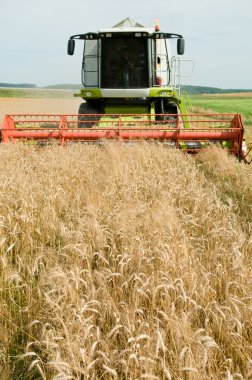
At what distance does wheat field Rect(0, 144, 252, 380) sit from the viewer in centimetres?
162

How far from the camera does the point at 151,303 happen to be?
2.03 meters

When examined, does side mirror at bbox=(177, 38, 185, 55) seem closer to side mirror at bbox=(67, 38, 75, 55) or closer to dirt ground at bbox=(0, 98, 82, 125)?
side mirror at bbox=(67, 38, 75, 55)

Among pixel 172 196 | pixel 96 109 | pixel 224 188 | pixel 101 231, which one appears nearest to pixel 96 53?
pixel 96 109

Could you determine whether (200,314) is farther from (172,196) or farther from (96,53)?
(96,53)

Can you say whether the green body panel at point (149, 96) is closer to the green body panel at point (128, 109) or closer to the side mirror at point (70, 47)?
the green body panel at point (128, 109)

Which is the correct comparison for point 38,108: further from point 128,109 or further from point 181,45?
point 181,45

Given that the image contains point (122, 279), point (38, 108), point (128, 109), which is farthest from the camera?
point (38, 108)

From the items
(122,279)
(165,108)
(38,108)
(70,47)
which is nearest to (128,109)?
(165,108)

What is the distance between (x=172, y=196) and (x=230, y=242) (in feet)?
5.23

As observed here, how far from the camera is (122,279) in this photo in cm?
229

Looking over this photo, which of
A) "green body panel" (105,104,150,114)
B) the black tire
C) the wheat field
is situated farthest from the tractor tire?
the wheat field

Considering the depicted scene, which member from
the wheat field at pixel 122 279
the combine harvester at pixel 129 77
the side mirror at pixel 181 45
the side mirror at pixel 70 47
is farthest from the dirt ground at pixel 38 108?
the wheat field at pixel 122 279

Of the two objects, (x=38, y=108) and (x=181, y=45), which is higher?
(x=181, y=45)

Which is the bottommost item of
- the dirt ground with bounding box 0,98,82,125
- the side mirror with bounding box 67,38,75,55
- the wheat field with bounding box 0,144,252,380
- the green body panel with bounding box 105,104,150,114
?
the wheat field with bounding box 0,144,252,380
